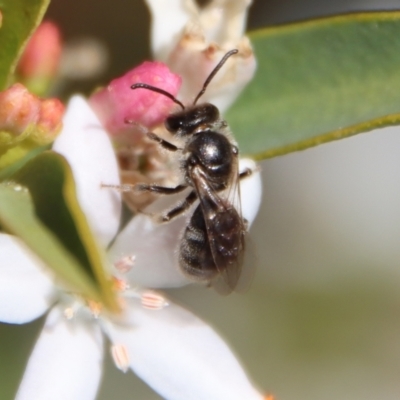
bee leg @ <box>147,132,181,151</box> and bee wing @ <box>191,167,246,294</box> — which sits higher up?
bee leg @ <box>147,132,181,151</box>

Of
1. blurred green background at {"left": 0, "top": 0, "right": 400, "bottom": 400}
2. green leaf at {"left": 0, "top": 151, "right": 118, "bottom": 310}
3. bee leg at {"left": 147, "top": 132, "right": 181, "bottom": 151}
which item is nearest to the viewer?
green leaf at {"left": 0, "top": 151, "right": 118, "bottom": 310}

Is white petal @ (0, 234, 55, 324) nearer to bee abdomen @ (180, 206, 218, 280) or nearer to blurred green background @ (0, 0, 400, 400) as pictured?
bee abdomen @ (180, 206, 218, 280)

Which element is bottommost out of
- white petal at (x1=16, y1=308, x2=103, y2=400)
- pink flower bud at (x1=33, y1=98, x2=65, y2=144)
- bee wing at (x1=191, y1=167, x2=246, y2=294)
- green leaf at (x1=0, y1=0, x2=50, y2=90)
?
white petal at (x1=16, y1=308, x2=103, y2=400)

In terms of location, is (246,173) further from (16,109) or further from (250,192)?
(16,109)

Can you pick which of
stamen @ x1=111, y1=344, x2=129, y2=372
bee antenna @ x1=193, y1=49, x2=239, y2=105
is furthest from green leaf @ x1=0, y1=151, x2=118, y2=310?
bee antenna @ x1=193, y1=49, x2=239, y2=105

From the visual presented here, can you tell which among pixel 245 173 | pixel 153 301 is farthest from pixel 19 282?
pixel 245 173

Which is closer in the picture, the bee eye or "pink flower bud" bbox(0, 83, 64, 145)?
"pink flower bud" bbox(0, 83, 64, 145)
